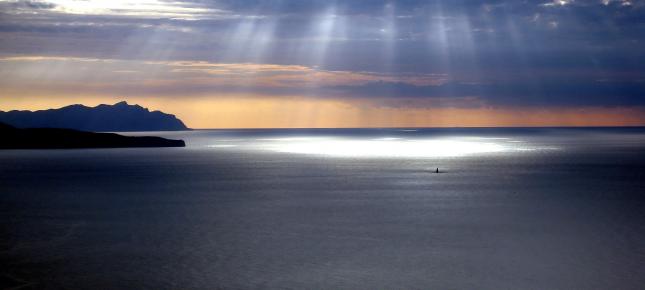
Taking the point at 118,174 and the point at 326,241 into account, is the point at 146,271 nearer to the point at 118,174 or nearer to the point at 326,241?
the point at 326,241

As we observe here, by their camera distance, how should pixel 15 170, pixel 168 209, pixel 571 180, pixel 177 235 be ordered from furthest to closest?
pixel 15 170 → pixel 571 180 → pixel 168 209 → pixel 177 235

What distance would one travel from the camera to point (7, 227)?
5056cm

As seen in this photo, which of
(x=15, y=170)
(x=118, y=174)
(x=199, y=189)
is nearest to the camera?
(x=199, y=189)

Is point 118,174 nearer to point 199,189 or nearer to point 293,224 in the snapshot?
point 199,189

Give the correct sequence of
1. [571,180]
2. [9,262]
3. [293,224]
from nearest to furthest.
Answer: [9,262], [293,224], [571,180]

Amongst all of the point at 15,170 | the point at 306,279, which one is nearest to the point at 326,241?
the point at 306,279

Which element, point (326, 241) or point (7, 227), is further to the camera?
point (7, 227)

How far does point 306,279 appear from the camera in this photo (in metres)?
33.8

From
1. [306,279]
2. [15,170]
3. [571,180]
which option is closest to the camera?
[306,279]

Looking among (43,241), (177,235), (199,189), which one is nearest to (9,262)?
(43,241)

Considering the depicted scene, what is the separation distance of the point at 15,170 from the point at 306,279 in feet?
337

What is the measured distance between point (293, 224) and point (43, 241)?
19309 millimetres

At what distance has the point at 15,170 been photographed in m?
119

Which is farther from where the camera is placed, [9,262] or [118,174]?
[118,174]
